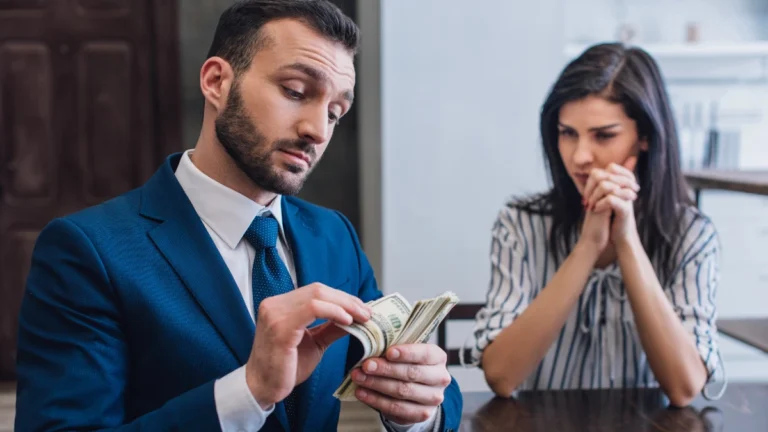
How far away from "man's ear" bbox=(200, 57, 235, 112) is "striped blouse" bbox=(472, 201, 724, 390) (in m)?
0.87

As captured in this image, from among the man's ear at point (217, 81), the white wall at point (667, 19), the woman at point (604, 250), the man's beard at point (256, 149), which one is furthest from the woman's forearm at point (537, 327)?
the white wall at point (667, 19)

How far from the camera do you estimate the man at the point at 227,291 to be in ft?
3.56

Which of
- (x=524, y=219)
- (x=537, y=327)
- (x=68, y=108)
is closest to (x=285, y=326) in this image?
(x=537, y=327)

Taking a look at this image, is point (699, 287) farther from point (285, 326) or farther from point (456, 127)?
point (456, 127)

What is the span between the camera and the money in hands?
1092 millimetres

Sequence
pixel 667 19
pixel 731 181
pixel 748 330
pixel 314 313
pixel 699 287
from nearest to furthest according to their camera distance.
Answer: pixel 314 313 → pixel 699 287 → pixel 731 181 → pixel 748 330 → pixel 667 19

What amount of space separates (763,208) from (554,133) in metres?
2.86

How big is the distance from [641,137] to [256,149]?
3.61 feet

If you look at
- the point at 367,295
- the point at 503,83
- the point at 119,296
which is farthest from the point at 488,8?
the point at 119,296

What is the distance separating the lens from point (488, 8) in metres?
3.32

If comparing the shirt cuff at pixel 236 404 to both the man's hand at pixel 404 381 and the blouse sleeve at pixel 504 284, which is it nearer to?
the man's hand at pixel 404 381

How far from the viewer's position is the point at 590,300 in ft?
6.48

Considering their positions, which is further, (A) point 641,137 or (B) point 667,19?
(B) point 667,19

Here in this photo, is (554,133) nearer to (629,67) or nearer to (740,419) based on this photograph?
(629,67)
